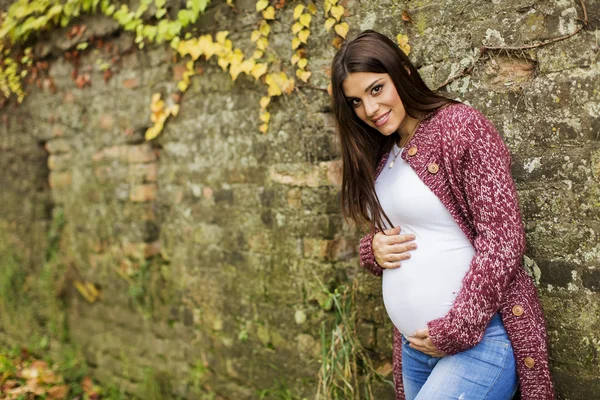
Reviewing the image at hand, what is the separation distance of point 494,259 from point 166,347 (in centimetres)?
283

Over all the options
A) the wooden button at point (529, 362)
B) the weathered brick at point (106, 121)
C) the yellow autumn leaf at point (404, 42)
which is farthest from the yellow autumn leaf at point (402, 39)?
the weathered brick at point (106, 121)

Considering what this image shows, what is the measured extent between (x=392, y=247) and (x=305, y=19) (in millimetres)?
1363

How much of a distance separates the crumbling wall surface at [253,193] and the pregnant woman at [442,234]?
1.32ft

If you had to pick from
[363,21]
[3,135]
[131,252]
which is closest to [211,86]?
[363,21]

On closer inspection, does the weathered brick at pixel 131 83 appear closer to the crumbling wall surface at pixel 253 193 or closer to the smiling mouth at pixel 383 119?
the crumbling wall surface at pixel 253 193

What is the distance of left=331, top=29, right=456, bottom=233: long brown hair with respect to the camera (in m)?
2.01

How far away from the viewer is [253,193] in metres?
3.36

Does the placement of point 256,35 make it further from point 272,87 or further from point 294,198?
point 294,198

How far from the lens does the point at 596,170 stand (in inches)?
83.1

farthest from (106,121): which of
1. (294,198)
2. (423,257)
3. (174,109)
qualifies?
(423,257)

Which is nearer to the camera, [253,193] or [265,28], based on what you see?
[265,28]

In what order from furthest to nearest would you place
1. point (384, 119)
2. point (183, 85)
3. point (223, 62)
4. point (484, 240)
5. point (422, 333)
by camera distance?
point (183, 85)
point (223, 62)
point (384, 119)
point (422, 333)
point (484, 240)

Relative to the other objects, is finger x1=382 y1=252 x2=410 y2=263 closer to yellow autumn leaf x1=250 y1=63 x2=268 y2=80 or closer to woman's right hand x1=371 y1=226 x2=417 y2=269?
woman's right hand x1=371 y1=226 x2=417 y2=269

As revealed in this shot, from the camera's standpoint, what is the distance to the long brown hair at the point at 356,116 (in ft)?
6.58
